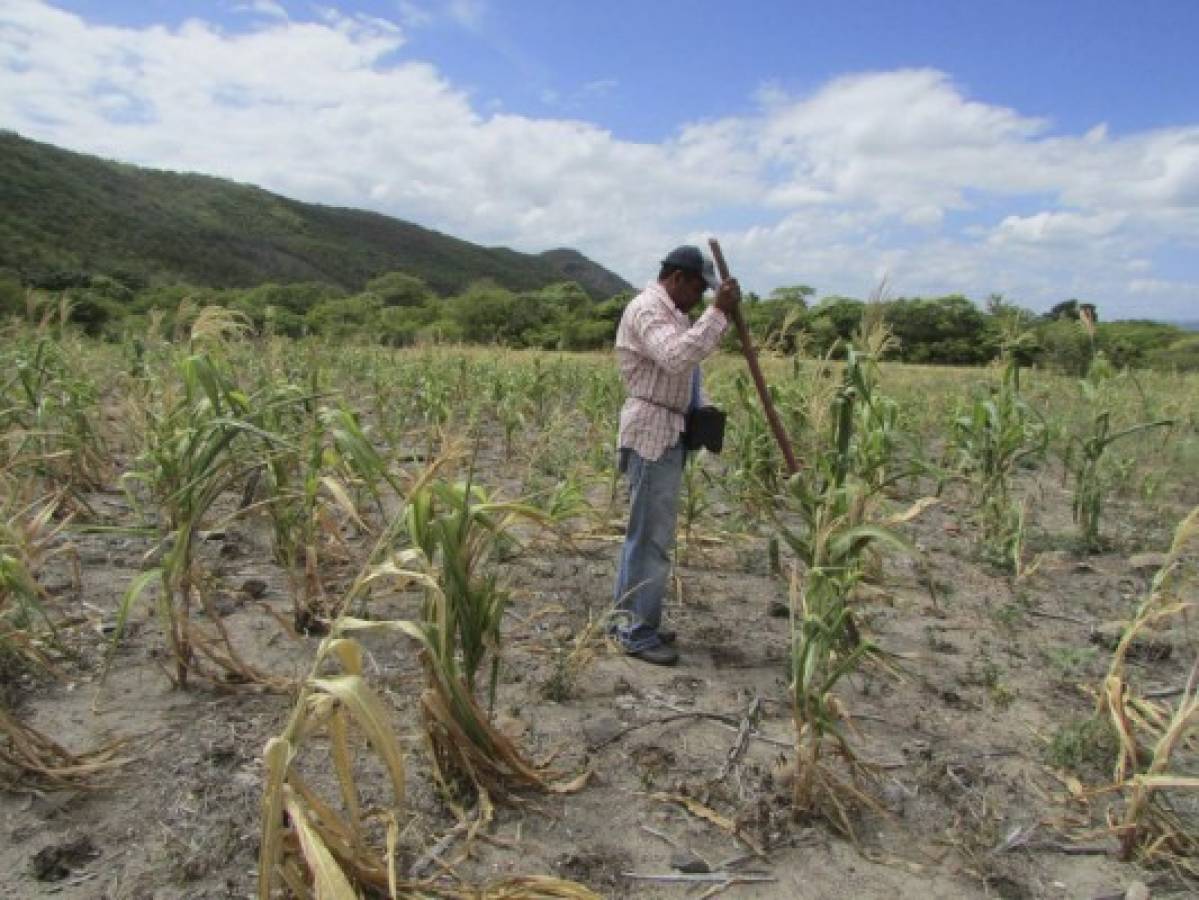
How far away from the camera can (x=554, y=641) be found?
302cm

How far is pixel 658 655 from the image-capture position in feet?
9.62

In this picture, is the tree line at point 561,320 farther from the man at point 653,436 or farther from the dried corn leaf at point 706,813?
the dried corn leaf at point 706,813

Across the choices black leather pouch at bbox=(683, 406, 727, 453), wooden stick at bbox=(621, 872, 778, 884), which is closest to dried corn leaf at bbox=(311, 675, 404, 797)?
wooden stick at bbox=(621, 872, 778, 884)

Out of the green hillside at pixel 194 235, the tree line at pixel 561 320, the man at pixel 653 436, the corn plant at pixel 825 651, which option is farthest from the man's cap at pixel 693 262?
the green hillside at pixel 194 235

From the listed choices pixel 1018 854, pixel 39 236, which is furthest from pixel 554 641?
pixel 39 236

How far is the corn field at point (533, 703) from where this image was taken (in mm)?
1814

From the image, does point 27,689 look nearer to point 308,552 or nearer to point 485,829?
point 308,552

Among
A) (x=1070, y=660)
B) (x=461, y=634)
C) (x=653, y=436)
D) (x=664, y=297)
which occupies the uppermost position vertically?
(x=664, y=297)

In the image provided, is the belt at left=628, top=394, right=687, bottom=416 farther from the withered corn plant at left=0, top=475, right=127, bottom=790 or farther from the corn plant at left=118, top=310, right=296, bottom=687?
the withered corn plant at left=0, top=475, right=127, bottom=790

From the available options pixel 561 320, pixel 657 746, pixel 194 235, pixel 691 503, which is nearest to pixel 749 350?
pixel 691 503

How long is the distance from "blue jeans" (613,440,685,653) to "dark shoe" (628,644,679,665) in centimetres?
2

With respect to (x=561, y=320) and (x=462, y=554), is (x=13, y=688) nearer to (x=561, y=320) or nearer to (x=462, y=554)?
(x=462, y=554)

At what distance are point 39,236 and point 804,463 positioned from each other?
44474 mm

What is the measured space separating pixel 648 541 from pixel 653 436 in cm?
40
